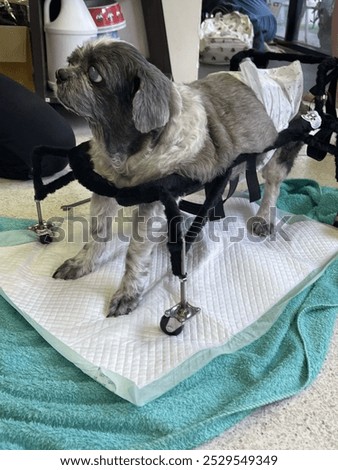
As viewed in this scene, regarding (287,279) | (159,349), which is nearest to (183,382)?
(159,349)

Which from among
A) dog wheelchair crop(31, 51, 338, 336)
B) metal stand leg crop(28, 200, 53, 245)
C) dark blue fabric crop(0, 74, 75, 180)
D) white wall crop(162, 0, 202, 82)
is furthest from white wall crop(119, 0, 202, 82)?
metal stand leg crop(28, 200, 53, 245)

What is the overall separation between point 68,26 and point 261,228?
1083 mm

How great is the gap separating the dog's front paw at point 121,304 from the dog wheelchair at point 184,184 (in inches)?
3.8

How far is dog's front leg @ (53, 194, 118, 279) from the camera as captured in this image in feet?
3.91

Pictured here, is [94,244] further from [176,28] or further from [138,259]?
[176,28]

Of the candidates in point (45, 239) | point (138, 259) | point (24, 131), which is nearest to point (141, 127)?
point (138, 259)

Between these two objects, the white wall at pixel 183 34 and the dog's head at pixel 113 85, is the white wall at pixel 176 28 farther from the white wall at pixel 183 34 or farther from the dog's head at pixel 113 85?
the dog's head at pixel 113 85

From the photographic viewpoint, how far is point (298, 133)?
1.24 metres

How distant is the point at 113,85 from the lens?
92cm

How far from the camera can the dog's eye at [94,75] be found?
918mm

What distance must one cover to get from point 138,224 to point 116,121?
0.23 m

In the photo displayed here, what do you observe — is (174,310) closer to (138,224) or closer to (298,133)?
(138,224)

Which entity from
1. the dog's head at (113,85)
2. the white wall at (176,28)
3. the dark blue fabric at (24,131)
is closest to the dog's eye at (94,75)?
the dog's head at (113,85)

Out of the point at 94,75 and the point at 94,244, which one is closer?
the point at 94,75
